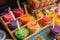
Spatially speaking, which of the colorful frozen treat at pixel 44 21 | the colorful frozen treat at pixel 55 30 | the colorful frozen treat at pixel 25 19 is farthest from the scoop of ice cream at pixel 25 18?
the colorful frozen treat at pixel 55 30

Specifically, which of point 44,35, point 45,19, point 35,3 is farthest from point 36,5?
point 44,35

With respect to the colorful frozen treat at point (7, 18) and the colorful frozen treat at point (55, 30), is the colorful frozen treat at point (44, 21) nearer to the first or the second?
the colorful frozen treat at point (55, 30)

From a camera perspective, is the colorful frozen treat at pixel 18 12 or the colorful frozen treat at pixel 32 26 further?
the colorful frozen treat at pixel 18 12

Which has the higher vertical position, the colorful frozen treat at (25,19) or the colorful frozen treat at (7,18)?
the colorful frozen treat at (7,18)

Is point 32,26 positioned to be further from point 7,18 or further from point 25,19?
point 7,18

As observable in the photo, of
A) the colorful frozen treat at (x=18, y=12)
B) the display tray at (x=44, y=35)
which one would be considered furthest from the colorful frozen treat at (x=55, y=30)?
the colorful frozen treat at (x=18, y=12)

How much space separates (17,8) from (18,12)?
86 millimetres

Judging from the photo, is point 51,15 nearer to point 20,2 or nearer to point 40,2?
point 40,2

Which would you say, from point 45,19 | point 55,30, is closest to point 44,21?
point 45,19

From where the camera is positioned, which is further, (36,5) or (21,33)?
(36,5)


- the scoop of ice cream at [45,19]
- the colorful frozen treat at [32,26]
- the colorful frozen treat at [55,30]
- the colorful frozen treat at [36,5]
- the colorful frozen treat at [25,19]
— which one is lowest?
the colorful frozen treat at [55,30]

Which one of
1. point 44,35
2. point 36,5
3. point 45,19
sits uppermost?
point 36,5

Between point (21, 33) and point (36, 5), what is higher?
point (36, 5)

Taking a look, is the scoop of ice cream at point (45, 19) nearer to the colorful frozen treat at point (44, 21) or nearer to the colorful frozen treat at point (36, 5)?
the colorful frozen treat at point (44, 21)
